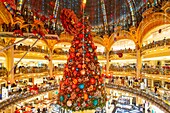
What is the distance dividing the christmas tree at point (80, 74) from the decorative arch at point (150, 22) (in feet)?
32.6

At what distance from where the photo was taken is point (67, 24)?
5.55m

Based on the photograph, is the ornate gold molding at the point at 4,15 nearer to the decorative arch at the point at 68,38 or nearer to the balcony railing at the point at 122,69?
the decorative arch at the point at 68,38

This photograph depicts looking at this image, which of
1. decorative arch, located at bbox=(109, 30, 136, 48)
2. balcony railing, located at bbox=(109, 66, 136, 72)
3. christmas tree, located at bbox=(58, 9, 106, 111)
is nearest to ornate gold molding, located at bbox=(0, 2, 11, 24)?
christmas tree, located at bbox=(58, 9, 106, 111)

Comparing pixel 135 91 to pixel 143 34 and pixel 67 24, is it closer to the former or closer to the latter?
pixel 143 34

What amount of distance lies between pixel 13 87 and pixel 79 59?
37.6 feet

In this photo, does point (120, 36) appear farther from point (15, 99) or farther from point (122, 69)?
point (15, 99)

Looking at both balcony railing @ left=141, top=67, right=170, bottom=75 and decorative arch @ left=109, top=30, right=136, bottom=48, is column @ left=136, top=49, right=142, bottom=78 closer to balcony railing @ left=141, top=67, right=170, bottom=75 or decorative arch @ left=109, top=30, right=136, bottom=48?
decorative arch @ left=109, top=30, right=136, bottom=48

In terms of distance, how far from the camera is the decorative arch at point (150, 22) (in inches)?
538

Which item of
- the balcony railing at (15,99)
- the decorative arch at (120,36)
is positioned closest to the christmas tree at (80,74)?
the balcony railing at (15,99)

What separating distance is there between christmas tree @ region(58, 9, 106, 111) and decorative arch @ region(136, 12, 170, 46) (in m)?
9.95

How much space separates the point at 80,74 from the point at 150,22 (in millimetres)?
13554

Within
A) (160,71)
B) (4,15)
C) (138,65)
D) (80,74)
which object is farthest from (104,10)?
(80,74)

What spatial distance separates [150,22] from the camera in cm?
1612

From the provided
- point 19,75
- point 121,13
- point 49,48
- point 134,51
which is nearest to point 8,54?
point 19,75
